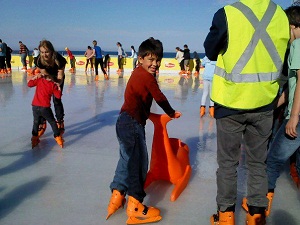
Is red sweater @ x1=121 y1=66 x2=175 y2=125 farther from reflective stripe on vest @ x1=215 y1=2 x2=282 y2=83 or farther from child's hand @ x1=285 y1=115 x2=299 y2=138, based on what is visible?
child's hand @ x1=285 y1=115 x2=299 y2=138

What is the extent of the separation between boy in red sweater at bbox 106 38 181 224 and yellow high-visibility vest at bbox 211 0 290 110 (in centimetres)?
57

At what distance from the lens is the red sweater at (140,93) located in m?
2.12

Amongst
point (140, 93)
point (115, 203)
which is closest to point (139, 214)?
point (115, 203)

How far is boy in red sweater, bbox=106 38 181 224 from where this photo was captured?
2.06 metres

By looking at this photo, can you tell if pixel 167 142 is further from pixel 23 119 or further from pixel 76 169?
pixel 23 119

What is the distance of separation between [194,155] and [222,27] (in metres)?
1.99

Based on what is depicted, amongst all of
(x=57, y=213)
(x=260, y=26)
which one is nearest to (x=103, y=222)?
(x=57, y=213)

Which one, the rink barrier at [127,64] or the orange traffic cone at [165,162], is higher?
the rink barrier at [127,64]

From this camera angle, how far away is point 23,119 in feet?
15.7

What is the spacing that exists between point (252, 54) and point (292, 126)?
599mm

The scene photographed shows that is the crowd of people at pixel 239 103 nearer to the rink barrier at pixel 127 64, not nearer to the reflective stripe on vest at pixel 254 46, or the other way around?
the reflective stripe on vest at pixel 254 46

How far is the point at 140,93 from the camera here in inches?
84.3

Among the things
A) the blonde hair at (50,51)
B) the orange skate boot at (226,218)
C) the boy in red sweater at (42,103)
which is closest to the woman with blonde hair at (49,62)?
the blonde hair at (50,51)

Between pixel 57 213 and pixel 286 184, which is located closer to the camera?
pixel 57 213
